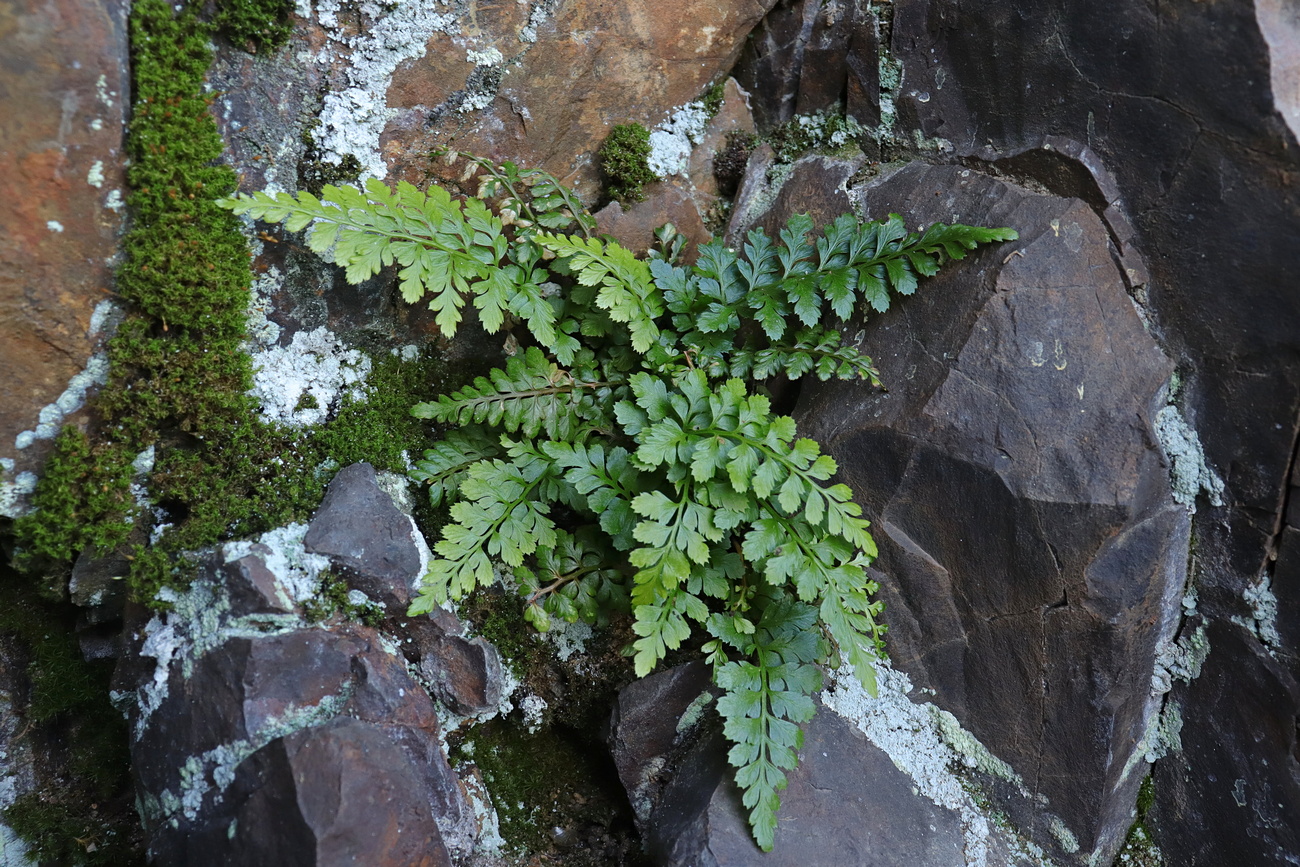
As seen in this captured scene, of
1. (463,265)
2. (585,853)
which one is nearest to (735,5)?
(463,265)

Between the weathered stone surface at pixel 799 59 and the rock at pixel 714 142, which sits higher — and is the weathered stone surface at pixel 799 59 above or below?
above

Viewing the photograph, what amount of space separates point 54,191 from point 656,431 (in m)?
2.38

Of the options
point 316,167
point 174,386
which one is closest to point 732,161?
point 316,167

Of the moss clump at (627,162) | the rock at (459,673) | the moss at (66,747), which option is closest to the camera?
the moss at (66,747)

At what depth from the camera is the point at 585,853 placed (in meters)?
3.61

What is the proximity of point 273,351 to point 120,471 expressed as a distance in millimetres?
750

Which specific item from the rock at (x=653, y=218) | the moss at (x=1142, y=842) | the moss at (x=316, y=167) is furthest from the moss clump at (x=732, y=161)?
the moss at (x=1142, y=842)

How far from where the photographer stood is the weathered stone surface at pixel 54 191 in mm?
2770

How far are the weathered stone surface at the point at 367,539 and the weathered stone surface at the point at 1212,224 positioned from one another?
3182 mm

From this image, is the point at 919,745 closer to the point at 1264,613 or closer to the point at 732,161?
A: the point at 1264,613

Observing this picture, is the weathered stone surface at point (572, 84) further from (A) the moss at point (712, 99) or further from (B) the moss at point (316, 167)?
(B) the moss at point (316, 167)

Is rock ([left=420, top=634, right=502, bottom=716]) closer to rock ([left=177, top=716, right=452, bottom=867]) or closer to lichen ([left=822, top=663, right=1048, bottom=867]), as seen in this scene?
rock ([left=177, top=716, right=452, bottom=867])

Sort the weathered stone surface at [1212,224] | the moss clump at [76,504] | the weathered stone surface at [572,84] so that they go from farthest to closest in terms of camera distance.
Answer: the weathered stone surface at [572,84] → the moss clump at [76,504] → the weathered stone surface at [1212,224]

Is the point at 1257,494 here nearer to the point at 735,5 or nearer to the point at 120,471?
the point at 735,5
